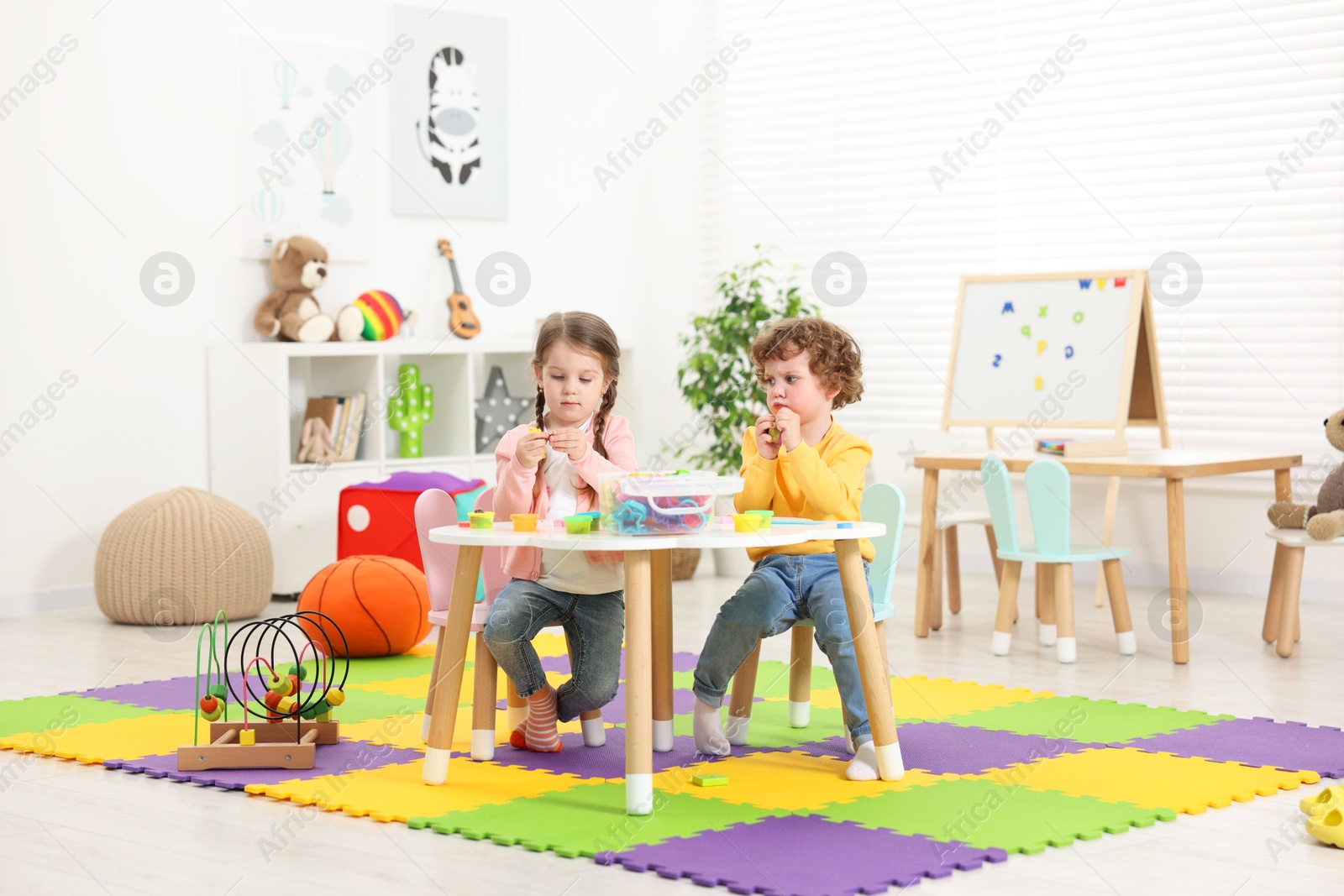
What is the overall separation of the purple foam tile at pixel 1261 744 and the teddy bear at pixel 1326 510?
37.7 inches

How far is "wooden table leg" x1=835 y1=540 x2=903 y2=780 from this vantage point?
2801mm

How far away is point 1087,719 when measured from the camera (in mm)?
3359

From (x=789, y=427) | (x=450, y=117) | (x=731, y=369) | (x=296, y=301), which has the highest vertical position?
(x=450, y=117)

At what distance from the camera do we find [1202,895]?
85.7 inches

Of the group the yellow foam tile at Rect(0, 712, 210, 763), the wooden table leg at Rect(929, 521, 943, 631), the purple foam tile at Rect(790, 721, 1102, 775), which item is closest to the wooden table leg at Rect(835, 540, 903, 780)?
the purple foam tile at Rect(790, 721, 1102, 775)

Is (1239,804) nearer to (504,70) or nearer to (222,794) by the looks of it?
(222,794)

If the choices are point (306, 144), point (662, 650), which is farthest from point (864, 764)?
point (306, 144)

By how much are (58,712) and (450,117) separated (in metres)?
3.38

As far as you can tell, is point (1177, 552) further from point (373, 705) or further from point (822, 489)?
point (373, 705)

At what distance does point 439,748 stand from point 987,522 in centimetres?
273

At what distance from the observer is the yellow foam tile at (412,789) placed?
2.65 meters

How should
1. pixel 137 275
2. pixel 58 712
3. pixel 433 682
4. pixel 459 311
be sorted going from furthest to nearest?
1. pixel 459 311
2. pixel 137 275
3. pixel 58 712
4. pixel 433 682

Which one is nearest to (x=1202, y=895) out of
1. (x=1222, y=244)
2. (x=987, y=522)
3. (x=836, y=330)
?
(x=836, y=330)

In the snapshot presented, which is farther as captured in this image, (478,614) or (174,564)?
(174,564)
